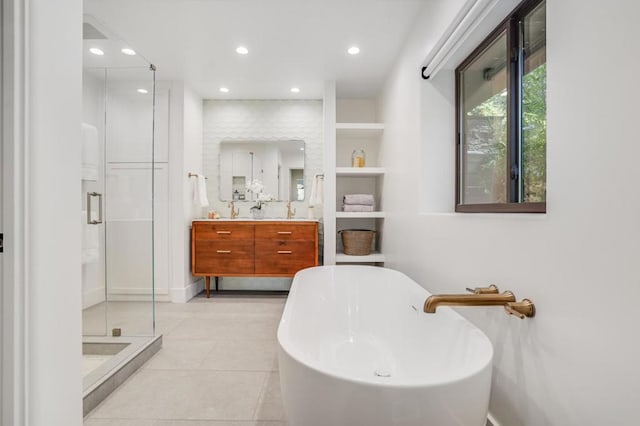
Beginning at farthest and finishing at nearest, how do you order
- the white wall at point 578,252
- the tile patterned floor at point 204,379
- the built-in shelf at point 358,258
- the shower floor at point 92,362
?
the built-in shelf at point 358,258, the shower floor at point 92,362, the tile patterned floor at point 204,379, the white wall at point 578,252

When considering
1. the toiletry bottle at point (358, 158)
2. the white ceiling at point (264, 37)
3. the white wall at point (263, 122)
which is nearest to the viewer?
the white ceiling at point (264, 37)

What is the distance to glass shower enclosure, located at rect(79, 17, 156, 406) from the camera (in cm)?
206

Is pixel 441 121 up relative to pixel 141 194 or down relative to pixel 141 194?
up

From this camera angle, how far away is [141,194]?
2.45 metres

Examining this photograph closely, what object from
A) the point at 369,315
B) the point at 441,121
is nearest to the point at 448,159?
the point at 441,121

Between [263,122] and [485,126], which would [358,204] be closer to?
[263,122]

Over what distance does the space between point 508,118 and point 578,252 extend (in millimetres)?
861

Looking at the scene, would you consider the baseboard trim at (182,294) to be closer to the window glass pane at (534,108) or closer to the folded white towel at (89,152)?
the folded white towel at (89,152)

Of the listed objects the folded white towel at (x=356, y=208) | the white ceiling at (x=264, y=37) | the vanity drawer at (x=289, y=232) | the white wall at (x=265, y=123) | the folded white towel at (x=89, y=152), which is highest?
the white ceiling at (x=264, y=37)

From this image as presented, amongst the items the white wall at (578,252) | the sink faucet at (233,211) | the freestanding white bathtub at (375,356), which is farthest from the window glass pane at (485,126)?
the sink faucet at (233,211)

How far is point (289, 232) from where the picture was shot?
3479 millimetres

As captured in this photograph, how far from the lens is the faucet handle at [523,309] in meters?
1.10

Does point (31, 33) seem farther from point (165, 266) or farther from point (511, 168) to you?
point (165, 266)

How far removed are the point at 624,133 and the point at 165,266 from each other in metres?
3.75
